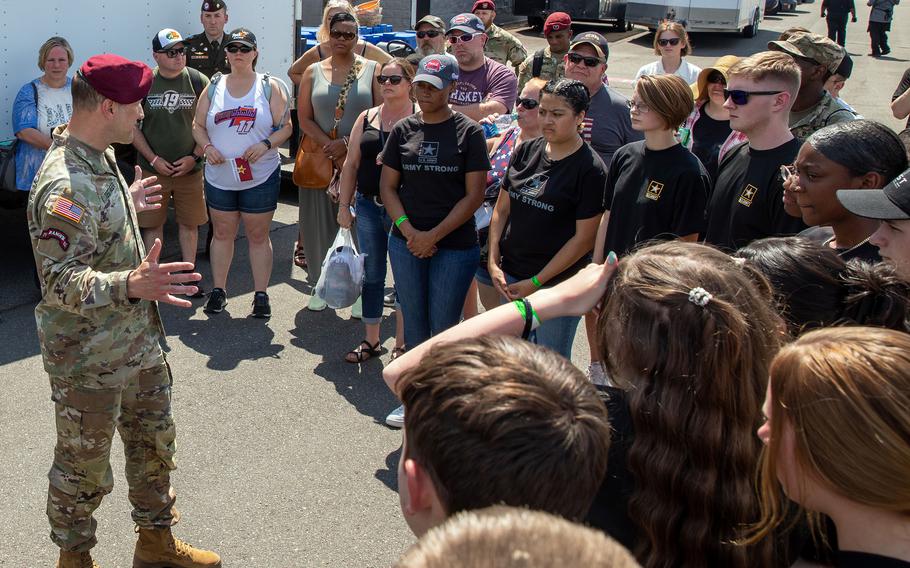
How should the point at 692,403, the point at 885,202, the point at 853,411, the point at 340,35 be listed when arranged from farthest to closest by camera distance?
the point at 340,35 → the point at 885,202 → the point at 692,403 → the point at 853,411

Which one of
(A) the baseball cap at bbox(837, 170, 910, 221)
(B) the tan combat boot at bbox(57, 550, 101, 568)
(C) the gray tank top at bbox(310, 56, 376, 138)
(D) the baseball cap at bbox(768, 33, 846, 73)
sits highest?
(D) the baseball cap at bbox(768, 33, 846, 73)

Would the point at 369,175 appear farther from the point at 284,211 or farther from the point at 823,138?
the point at 284,211

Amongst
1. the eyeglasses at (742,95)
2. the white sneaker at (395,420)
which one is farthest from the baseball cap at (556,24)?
the white sneaker at (395,420)

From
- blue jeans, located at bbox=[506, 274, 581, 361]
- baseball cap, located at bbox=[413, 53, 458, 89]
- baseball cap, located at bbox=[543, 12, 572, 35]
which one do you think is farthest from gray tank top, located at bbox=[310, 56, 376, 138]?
blue jeans, located at bbox=[506, 274, 581, 361]

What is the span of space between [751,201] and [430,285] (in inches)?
71.2

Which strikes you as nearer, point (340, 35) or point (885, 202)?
point (885, 202)

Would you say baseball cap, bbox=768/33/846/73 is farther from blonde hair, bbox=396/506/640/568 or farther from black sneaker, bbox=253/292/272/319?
blonde hair, bbox=396/506/640/568

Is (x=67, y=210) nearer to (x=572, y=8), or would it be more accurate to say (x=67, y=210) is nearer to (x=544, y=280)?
(x=544, y=280)

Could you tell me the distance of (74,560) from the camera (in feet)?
10.8

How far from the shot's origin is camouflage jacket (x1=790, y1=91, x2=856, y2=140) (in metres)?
4.96

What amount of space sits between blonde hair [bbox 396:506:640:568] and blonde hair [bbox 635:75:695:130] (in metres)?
3.44

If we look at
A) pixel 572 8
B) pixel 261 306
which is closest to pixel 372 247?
pixel 261 306

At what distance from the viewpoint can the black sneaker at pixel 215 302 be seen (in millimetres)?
6254

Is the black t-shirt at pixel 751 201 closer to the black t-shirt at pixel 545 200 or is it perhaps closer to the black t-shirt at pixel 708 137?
the black t-shirt at pixel 545 200
